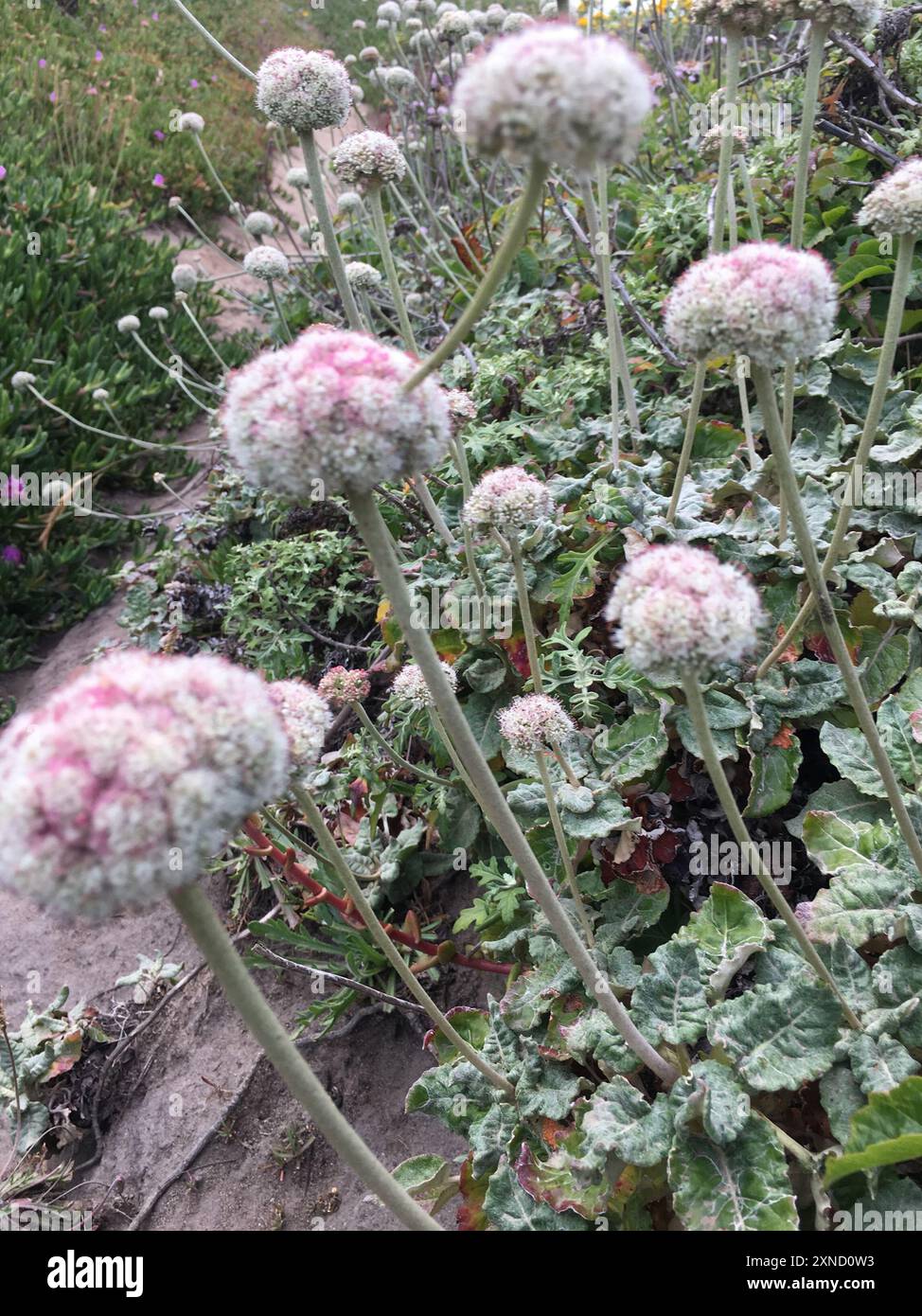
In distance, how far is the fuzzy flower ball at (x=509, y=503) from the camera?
1.89 m

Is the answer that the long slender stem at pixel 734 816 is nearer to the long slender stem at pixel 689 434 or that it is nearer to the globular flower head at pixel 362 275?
the long slender stem at pixel 689 434

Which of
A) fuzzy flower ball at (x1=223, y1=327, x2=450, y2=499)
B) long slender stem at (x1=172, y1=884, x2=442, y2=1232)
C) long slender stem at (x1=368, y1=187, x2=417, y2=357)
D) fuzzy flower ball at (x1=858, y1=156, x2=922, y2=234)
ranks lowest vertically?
long slender stem at (x1=172, y1=884, x2=442, y2=1232)

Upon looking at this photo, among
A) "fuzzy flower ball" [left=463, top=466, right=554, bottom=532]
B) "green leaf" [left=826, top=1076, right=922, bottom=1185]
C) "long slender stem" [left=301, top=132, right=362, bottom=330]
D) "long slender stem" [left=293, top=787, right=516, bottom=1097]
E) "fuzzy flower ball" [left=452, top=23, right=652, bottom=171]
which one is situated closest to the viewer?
"fuzzy flower ball" [left=452, top=23, right=652, bottom=171]

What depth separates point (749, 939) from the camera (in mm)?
1857

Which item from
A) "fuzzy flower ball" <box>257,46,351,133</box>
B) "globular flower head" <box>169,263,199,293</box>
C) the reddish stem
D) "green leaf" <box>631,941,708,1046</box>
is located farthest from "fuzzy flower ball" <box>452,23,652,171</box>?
"globular flower head" <box>169,263,199,293</box>

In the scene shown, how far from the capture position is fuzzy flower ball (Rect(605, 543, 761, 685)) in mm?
1138

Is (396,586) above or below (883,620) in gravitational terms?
above

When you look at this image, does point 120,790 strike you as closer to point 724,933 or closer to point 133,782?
point 133,782

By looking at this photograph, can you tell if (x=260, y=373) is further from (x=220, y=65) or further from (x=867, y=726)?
(x=220, y=65)

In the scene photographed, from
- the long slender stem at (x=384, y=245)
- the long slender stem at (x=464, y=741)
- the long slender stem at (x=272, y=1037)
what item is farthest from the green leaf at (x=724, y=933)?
the long slender stem at (x=384, y=245)

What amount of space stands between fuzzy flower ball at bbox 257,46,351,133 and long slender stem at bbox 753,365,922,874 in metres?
1.55

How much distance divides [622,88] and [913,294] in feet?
9.24

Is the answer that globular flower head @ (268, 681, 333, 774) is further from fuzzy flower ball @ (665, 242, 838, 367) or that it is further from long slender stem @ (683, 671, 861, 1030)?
fuzzy flower ball @ (665, 242, 838, 367)
